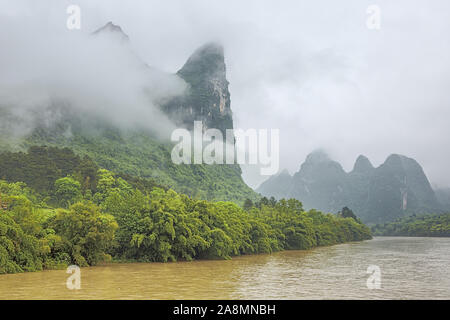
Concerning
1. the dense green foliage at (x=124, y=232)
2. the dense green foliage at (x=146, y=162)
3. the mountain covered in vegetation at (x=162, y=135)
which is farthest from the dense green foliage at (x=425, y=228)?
the dense green foliage at (x=124, y=232)

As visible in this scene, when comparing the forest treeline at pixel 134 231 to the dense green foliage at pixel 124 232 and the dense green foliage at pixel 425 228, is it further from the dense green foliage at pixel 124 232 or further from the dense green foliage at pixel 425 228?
the dense green foliage at pixel 425 228

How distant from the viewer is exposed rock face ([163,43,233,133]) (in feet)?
411

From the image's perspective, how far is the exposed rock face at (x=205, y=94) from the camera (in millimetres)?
125125

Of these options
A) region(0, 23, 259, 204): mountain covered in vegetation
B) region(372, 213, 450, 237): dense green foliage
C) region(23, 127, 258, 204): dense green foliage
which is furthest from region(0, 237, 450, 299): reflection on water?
region(372, 213, 450, 237): dense green foliage

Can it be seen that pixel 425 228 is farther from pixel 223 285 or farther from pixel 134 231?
pixel 223 285

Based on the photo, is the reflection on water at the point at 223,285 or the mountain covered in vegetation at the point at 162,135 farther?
the mountain covered in vegetation at the point at 162,135

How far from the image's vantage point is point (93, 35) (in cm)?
12712

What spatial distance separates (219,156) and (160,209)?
103818mm

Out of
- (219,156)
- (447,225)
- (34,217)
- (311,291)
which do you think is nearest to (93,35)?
(219,156)

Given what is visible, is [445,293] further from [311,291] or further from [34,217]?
[34,217]

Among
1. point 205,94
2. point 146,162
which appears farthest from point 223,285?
point 205,94

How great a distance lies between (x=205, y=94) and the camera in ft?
428

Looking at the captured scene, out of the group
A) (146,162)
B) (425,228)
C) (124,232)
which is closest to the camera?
(124,232)

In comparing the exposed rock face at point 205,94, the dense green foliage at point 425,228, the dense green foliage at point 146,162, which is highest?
the exposed rock face at point 205,94
